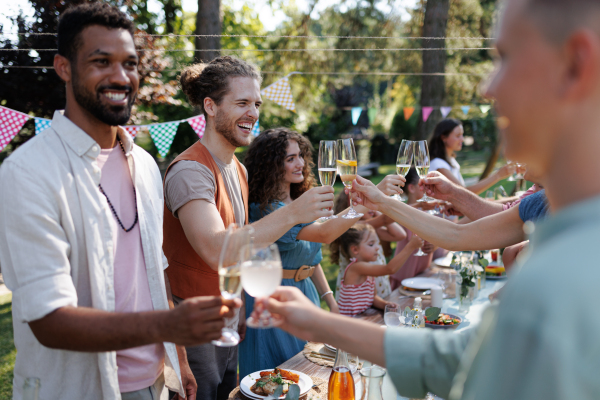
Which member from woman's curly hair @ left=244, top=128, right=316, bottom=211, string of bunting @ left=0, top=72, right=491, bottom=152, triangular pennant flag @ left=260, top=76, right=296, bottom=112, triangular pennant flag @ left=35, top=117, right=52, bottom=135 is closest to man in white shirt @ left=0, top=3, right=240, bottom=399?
woman's curly hair @ left=244, top=128, right=316, bottom=211

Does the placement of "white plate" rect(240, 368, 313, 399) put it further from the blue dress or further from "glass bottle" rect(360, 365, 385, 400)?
the blue dress

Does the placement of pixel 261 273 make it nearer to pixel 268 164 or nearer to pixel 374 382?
pixel 374 382

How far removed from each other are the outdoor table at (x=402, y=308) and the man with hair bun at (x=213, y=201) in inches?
17.4

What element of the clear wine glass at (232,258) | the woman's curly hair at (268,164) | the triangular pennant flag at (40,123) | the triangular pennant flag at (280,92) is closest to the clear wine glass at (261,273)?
the clear wine glass at (232,258)

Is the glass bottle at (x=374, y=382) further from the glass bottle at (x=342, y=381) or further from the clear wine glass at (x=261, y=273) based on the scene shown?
the clear wine glass at (x=261, y=273)

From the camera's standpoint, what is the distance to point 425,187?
3393 mm

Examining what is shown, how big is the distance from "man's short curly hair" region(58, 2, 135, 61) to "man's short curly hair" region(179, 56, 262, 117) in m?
1.13

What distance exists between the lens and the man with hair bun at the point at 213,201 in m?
2.41

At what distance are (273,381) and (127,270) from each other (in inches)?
34.4

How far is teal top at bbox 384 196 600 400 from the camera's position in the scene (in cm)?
65

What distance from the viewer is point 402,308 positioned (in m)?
3.64

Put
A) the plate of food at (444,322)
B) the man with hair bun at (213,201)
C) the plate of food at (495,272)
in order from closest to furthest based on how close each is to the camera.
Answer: the man with hair bun at (213,201) → the plate of food at (444,322) → the plate of food at (495,272)

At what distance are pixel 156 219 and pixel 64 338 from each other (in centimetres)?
58

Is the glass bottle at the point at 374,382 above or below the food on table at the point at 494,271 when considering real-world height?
above
